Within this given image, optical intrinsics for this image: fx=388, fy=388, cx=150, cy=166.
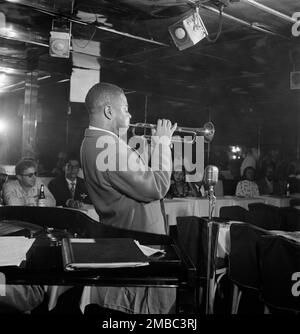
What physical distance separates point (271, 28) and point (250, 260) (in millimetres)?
3930

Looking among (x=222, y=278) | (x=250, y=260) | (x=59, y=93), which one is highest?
(x=59, y=93)

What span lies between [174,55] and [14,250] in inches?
270

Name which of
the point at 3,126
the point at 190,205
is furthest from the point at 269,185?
the point at 3,126

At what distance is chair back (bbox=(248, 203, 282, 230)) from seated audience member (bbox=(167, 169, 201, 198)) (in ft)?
6.37

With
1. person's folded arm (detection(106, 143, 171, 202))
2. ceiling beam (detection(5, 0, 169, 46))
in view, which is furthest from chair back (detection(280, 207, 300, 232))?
person's folded arm (detection(106, 143, 171, 202))

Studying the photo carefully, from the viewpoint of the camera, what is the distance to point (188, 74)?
30.4ft

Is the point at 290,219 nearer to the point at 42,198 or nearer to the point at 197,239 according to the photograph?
the point at 197,239

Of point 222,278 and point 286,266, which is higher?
point 286,266

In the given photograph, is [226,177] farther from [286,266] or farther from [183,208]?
[286,266]

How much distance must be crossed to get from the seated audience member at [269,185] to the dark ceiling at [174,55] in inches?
89.8

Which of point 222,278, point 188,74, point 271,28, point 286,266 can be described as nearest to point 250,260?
point 286,266

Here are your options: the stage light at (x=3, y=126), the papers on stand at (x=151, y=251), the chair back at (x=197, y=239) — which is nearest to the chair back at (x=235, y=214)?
the chair back at (x=197, y=239)

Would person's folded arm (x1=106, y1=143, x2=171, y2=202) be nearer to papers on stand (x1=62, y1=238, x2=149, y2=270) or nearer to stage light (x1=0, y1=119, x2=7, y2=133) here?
papers on stand (x1=62, y1=238, x2=149, y2=270)

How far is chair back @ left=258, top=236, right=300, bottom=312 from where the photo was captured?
2977mm
